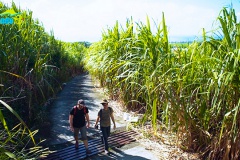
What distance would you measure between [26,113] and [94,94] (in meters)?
4.68

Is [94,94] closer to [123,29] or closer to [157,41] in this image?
[123,29]

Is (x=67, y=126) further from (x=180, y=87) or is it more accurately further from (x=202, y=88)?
(x=202, y=88)

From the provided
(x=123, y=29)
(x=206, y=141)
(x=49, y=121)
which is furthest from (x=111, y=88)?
(x=206, y=141)

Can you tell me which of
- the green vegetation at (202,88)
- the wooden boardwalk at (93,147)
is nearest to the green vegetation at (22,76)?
the wooden boardwalk at (93,147)

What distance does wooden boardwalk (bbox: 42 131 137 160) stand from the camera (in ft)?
→ 16.7

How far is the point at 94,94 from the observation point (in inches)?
429

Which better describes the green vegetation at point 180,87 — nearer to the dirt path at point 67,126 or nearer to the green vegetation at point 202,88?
the green vegetation at point 202,88

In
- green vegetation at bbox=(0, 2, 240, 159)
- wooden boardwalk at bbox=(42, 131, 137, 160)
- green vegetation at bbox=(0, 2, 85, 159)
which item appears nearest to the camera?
green vegetation at bbox=(0, 2, 240, 159)

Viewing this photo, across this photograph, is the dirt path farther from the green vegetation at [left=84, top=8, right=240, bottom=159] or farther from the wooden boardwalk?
the green vegetation at [left=84, top=8, right=240, bottom=159]

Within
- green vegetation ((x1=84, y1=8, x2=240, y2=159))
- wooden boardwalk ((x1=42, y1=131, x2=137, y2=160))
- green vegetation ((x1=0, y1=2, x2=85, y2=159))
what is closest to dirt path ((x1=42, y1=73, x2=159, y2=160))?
wooden boardwalk ((x1=42, y1=131, x2=137, y2=160))

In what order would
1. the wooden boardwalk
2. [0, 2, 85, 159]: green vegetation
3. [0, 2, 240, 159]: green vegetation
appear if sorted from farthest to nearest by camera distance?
[0, 2, 85, 159]: green vegetation, the wooden boardwalk, [0, 2, 240, 159]: green vegetation

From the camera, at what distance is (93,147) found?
18.2ft

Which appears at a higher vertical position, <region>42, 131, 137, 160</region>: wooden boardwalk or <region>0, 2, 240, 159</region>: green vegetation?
<region>0, 2, 240, 159</region>: green vegetation

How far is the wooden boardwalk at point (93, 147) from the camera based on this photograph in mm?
5086
